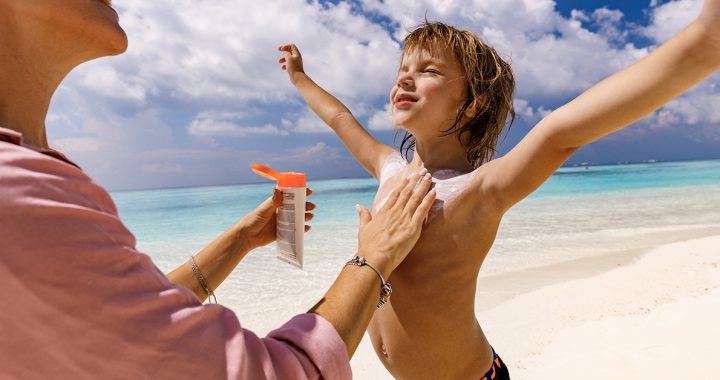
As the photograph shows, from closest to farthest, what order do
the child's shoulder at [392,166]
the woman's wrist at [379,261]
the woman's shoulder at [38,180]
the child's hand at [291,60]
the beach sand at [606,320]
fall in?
the woman's shoulder at [38,180] → the woman's wrist at [379,261] → the child's shoulder at [392,166] → the child's hand at [291,60] → the beach sand at [606,320]

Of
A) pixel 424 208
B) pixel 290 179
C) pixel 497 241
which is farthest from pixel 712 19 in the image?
pixel 497 241

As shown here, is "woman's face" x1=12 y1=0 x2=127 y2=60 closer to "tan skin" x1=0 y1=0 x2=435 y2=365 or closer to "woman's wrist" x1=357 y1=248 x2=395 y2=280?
"tan skin" x1=0 y1=0 x2=435 y2=365

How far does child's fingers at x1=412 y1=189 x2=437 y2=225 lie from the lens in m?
1.60

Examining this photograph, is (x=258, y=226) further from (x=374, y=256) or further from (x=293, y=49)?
(x=293, y=49)

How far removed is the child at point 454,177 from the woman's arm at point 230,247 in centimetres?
51

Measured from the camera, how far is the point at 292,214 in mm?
1783

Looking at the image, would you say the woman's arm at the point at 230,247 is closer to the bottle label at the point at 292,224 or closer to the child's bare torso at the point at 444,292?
the bottle label at the point at 292,224

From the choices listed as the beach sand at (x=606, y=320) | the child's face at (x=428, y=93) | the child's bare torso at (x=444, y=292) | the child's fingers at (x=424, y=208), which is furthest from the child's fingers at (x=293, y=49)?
the beach sand at (x=606, y=320)

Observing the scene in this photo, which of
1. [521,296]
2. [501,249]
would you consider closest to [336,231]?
[501,249]

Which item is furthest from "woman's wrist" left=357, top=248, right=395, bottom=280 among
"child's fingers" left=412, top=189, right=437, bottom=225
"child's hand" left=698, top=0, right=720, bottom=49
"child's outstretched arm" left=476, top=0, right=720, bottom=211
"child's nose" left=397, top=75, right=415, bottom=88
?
"child's hand" left=698, top=0, right=720, bottom=49

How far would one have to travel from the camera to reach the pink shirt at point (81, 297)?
68 cm

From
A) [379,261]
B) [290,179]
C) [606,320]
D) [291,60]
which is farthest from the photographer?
[606,320]

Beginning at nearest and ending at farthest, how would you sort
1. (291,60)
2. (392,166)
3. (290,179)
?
1. (290,179)
2. (392,166)
3. (291,60)

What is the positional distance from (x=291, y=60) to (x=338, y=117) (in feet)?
1.70
